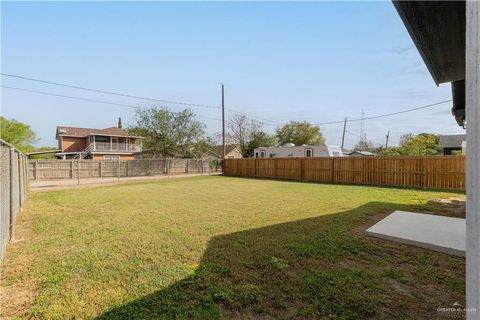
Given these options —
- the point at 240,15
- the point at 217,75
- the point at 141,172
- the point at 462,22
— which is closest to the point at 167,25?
the point at 240,15

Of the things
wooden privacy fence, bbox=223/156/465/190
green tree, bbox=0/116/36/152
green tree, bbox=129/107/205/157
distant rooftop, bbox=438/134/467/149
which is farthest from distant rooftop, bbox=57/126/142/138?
distant rooftop, bbox=438/134/467/149

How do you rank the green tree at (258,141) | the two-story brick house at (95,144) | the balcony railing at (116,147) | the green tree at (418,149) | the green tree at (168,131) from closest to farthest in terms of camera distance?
the green tree at (168,131), the green tree at (418,149), the two-story brick house at (95,144), the balcony railing at (116,147), the green tree at (258,141)

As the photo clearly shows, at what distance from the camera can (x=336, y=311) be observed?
2.28 meters

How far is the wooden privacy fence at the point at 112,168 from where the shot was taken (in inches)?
732

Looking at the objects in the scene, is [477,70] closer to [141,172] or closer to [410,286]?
[410,286]

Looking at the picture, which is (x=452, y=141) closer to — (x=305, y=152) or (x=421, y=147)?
(x=421, y=147)

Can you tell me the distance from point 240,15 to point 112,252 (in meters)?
7.98

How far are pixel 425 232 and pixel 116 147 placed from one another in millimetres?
34317

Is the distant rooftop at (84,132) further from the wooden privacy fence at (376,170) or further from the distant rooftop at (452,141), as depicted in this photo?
the distant rooftop at (452,141)

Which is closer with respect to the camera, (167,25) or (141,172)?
(167,25)

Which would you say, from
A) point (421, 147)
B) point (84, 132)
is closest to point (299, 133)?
point (421, 147)

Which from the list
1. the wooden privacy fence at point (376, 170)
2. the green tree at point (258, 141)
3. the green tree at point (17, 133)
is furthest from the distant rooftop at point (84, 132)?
the wooden privacy fence at point (376, 170)

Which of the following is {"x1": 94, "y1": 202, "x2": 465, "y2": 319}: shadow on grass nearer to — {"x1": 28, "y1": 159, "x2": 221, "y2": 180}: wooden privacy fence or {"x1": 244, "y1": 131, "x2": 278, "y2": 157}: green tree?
{"x1": 28, "y1": 159, "x2": 221, "y2": 180}: wooden privacy fence

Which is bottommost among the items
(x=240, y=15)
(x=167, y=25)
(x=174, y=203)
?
(x=174, y=203)
